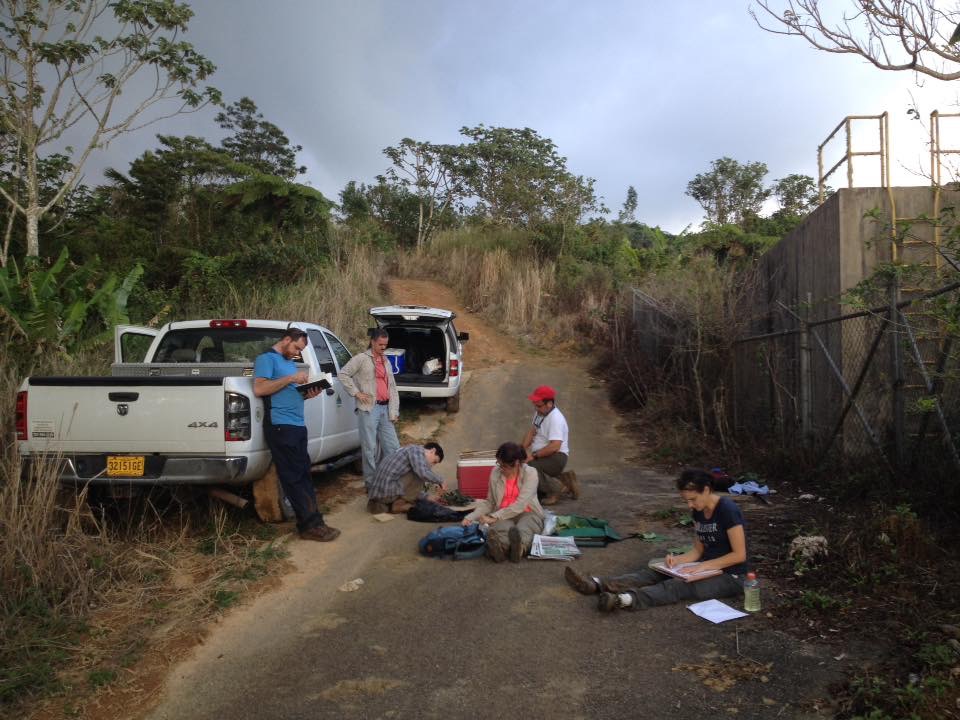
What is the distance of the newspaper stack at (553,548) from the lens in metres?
5.96

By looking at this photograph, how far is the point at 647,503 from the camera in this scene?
822cm

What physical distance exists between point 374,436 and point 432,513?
138 cm

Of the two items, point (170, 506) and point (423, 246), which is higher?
point (423, 246)

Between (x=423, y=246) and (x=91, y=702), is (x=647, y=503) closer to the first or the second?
(x=91, y=702)

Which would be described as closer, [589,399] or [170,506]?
[170,506]

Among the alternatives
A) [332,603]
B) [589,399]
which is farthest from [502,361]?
[332,603]

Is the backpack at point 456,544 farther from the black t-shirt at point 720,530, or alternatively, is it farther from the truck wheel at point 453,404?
the truck wheel at point 453,404

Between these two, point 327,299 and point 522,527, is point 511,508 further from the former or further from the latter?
point 327,299

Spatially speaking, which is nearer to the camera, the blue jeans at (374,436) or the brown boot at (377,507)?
the brown boot at (377,507)

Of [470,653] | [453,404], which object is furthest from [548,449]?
[453,404]

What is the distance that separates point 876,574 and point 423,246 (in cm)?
2524

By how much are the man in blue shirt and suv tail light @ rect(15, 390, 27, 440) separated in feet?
5.97

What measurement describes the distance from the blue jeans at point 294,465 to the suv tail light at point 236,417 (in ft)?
0.72

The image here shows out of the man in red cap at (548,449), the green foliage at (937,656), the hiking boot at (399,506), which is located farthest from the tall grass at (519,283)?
the green foliage at (937,656)
